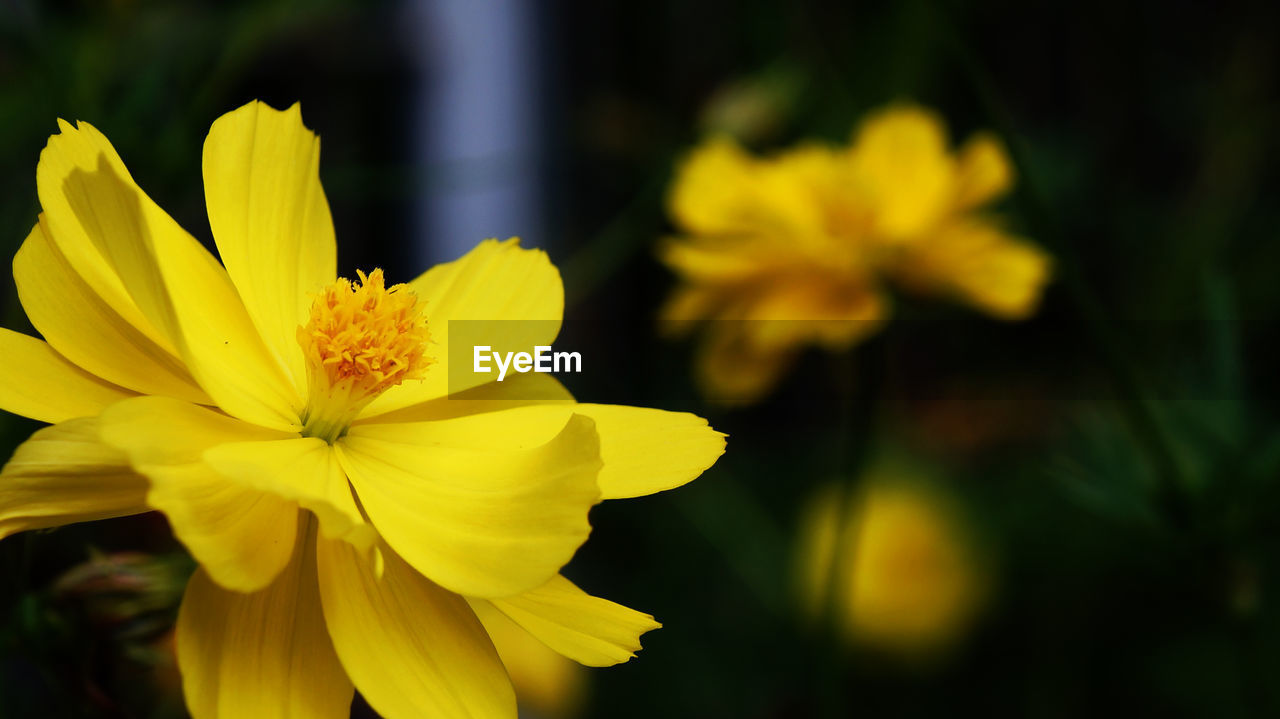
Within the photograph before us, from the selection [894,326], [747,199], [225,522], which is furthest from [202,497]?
[894,326]

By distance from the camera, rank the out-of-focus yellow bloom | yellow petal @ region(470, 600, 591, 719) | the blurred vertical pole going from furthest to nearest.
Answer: the blurred vertical pole, the out-of-focus yellow bloom, yellow petal @ region(470, 600, 591, 719)

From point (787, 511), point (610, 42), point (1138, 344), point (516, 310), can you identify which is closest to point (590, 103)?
point (610, 42)

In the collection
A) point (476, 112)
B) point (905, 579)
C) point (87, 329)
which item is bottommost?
point (905, 579)

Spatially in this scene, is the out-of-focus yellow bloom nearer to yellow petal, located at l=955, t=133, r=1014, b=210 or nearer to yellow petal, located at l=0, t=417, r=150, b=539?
yellow petal, located at l=955, t=133, r=1014, b=210

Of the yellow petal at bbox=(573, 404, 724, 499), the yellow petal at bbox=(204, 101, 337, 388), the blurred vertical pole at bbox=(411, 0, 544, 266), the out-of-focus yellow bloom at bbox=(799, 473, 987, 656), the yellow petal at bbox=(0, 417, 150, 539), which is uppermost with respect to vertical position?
the yellow petal at bbox=(204, 101, 337, 388)

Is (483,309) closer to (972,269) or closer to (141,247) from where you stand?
(141,247)

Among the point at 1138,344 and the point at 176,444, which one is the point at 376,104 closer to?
the point at 1138,344

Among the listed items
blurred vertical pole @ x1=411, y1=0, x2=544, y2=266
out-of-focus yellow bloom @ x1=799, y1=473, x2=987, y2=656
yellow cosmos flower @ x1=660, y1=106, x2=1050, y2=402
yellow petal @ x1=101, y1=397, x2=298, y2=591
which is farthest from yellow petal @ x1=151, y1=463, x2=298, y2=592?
blurred vertical pole @ x1=411, y1=0, x2=544, y2=266
